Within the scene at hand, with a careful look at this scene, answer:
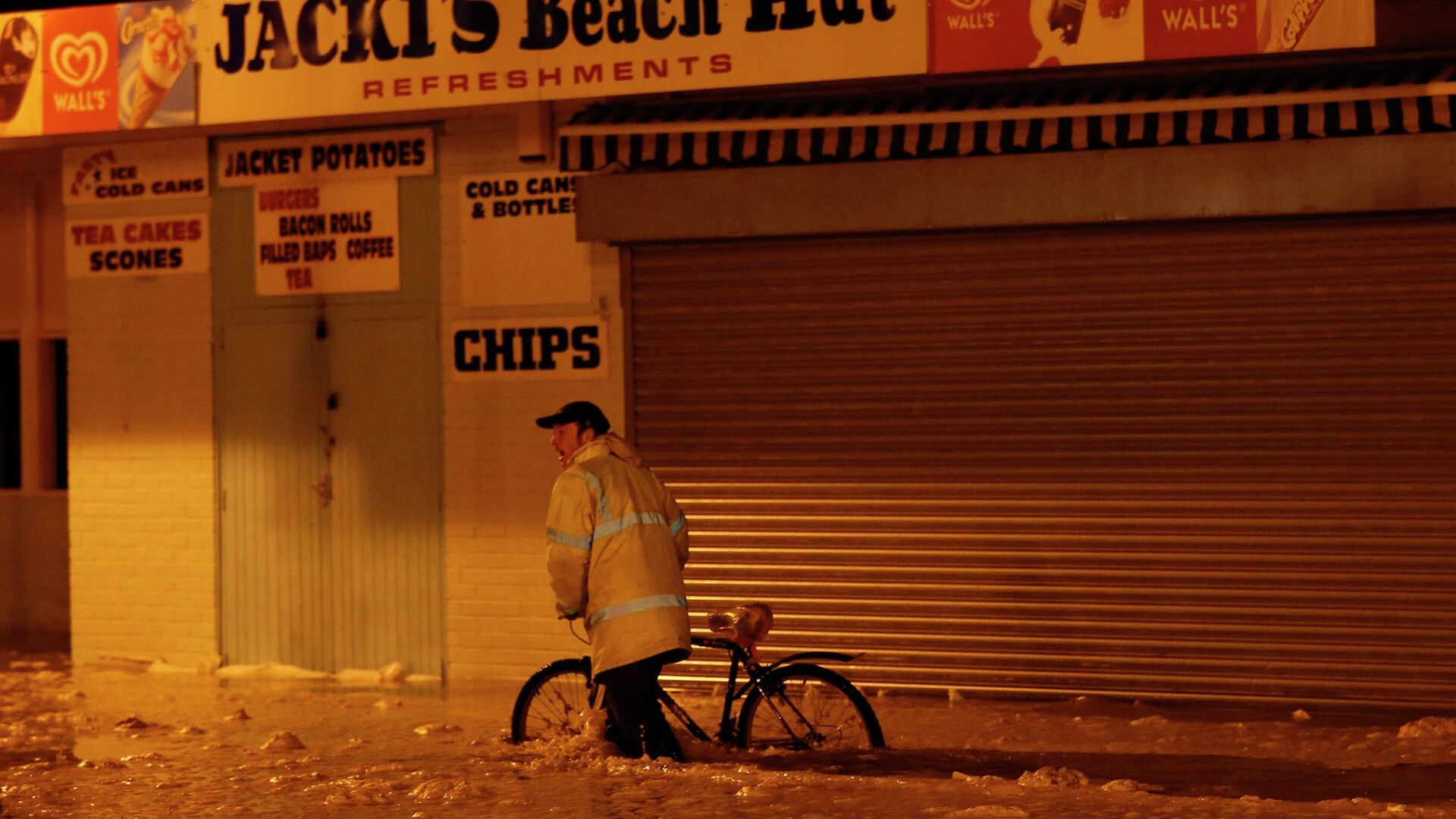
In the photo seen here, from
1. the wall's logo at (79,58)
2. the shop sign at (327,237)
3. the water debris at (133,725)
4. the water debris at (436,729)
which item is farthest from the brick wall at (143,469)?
the water debris at (436,729)

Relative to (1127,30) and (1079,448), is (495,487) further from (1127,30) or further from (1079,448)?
(1127,30)

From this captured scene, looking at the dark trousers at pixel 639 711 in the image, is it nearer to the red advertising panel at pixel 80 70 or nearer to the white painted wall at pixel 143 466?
the white painted wall at pixel 143 466

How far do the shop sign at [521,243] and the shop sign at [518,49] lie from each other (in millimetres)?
736

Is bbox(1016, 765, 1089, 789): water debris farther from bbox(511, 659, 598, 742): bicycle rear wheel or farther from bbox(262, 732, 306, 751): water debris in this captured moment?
bbox(262, 732, 306, 751): water debris

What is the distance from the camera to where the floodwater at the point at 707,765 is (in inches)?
263

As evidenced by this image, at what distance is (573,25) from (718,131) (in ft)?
3.49

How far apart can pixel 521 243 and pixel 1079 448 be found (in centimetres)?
369

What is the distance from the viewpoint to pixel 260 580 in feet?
36.3

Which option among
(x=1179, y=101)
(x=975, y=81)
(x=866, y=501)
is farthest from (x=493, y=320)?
(x=1179, y=101)

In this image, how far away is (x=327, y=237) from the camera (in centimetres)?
1088

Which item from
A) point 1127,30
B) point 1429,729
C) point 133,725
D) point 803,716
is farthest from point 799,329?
point 133,725

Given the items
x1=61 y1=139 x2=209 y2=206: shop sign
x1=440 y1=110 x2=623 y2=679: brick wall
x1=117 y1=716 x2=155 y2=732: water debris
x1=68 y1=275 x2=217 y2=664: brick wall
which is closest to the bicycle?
x1=440 y1=110 x2=623 y2=679: brick wall

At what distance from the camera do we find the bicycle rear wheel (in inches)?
308

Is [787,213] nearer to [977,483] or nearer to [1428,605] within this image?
[977,483]
